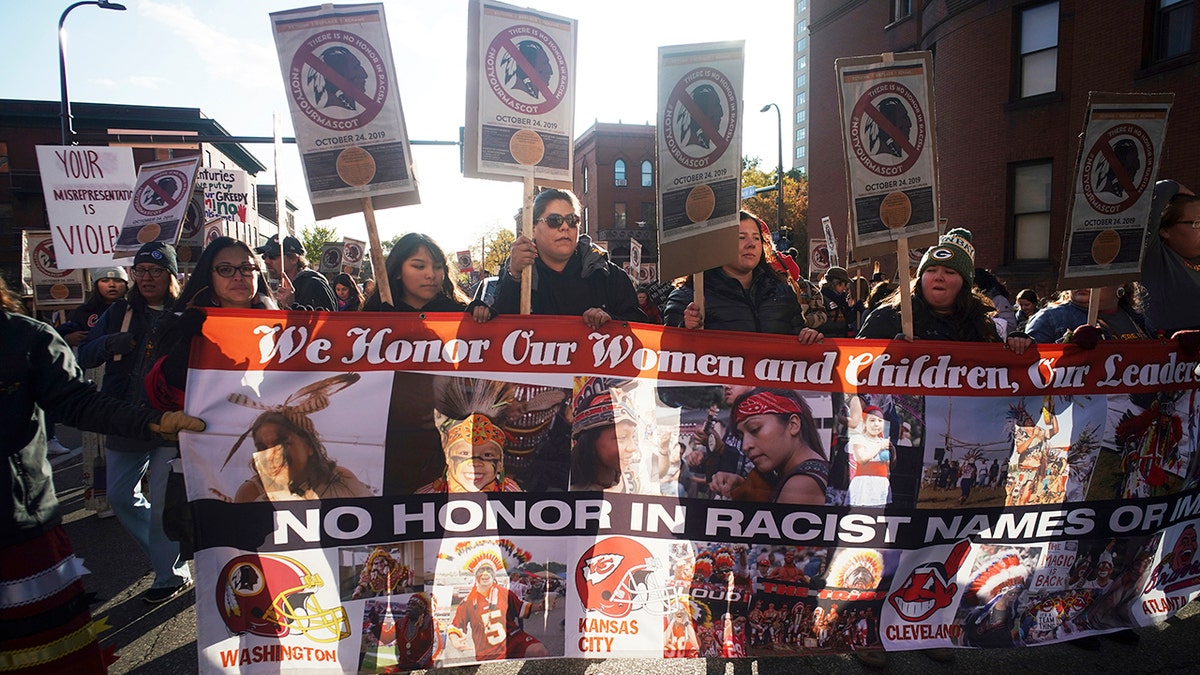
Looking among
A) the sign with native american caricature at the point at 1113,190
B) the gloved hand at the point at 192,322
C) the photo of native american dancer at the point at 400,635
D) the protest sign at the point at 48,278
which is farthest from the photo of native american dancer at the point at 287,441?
the protest sign at the point at 48,278

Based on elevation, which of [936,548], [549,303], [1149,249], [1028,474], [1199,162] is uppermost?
[1199,162]

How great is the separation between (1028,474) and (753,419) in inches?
56.4

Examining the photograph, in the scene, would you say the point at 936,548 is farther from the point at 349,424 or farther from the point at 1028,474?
the point at 349,424

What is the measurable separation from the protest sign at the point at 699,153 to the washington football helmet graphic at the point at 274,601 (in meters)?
2.13

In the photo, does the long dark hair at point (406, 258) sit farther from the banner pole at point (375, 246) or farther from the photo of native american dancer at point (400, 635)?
the photo of native american dancer at point (400, 635)

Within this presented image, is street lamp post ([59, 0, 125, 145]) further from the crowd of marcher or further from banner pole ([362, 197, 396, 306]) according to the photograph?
banner pole ([362, 197, 396, 306])

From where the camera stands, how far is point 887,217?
3539 mm

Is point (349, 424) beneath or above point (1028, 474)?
above

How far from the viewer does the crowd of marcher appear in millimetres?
2498

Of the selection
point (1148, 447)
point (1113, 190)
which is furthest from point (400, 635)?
point (1113, 190)

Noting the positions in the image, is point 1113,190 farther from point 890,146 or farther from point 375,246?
point 375,246

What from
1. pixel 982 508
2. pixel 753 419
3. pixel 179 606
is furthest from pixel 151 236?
pixel 982 508

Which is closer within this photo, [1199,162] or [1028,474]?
[1028,474]

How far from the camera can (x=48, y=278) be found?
32.1 ft
